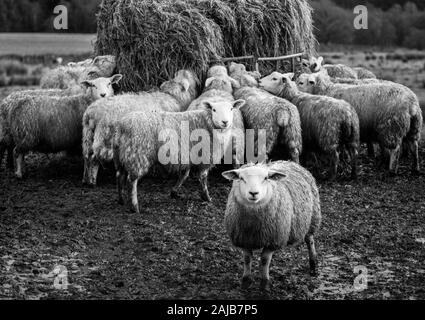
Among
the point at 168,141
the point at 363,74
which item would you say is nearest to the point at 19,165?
the point at 168,141

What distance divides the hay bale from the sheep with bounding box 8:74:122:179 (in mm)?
978

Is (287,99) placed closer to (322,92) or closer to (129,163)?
(322,92)

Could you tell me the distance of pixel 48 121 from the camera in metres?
10.3

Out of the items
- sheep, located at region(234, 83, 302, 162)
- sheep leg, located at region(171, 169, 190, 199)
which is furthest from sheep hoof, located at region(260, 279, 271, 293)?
sheep, located at region(234, 83, 302, 162)

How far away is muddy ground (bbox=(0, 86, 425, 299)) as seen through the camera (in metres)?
6.43

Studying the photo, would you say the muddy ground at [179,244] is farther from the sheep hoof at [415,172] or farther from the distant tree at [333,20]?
the distant tree at [333,20]

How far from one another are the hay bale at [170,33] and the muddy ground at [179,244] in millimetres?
1900

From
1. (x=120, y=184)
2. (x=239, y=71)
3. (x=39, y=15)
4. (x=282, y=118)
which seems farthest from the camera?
(x=39, y=15)

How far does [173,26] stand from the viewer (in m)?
11.3

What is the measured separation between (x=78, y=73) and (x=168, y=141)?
4904 mm

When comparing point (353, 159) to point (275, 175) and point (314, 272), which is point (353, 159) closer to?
point (314, 272)

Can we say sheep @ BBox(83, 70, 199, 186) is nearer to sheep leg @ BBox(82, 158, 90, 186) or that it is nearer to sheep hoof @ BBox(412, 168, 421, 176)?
sheep leg @ BBox(82, 158, 90, 186)

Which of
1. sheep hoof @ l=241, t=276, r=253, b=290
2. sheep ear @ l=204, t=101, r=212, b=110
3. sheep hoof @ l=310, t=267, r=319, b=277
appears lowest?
sheep hoof @ l=310, t=267, r=319, b=277
